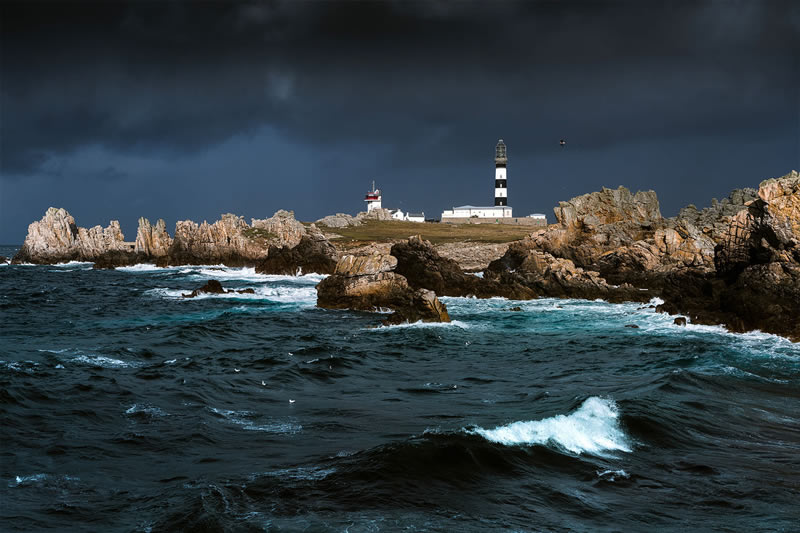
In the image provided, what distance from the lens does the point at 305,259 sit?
74750 mm

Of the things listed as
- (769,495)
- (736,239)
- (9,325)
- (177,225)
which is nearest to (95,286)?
(9,325)

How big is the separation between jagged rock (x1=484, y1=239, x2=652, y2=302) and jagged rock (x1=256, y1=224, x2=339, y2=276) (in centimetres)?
2707

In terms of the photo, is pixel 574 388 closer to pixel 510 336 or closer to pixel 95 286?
pixel 510 336

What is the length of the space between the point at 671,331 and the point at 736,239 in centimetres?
638

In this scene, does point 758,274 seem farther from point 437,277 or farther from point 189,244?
point 189,244

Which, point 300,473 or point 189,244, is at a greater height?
point 189,244

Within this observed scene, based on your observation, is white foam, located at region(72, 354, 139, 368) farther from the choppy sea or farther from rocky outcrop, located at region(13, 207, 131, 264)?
rocky outcrop, located at region(13, 207, 131, 264)

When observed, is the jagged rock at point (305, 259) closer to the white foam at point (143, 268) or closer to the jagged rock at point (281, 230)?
the jagged rock at point (281, 230)

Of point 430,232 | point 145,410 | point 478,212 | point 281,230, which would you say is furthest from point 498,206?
point 145,410

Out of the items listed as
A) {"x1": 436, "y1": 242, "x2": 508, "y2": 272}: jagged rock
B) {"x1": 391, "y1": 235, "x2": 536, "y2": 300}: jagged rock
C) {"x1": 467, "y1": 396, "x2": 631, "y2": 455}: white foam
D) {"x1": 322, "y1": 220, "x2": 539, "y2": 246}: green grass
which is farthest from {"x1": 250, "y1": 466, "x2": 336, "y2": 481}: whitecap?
{"x1": 322, "y1": 220, "x2": 539, "y2": 246}: green grass

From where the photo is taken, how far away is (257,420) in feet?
54.5

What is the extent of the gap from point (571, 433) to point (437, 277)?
34.9 meters

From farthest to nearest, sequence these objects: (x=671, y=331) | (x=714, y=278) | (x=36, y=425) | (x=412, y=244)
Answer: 1. (x=412, y=244)
2. (x=714, y=278)
3. (x=671, y=331)
4. (x=36, y=425)

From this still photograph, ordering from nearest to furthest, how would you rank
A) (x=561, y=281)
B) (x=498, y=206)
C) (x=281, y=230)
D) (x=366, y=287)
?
(x=366, y=287), (x=561, y=281), (x=281, y=230), (x=498, y=206)
